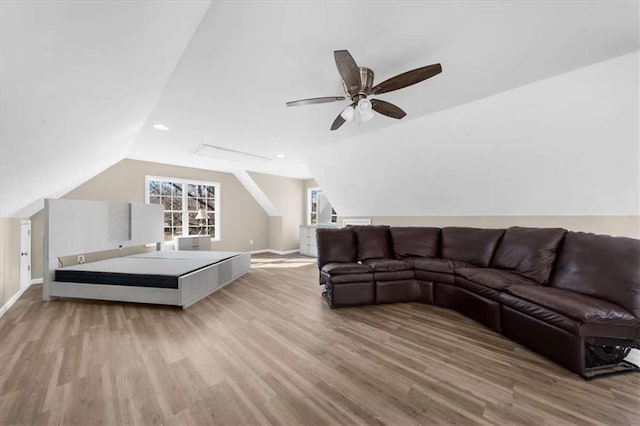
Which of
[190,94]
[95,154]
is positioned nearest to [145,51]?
[190,94]

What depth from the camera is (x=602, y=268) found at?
2096 mm

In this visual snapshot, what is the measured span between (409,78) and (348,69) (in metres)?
0.48

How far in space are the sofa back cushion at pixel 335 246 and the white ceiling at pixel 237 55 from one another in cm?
173

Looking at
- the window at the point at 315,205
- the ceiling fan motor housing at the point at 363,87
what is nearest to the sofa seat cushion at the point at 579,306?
the ceiling fan motor housing at the point at 363,87

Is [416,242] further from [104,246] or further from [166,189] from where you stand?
[166,189]

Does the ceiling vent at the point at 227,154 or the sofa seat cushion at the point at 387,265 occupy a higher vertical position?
the ceiling vent at the point at 227,154

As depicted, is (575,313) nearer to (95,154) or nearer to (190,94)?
(190,94)

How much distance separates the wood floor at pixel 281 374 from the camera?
1.39m

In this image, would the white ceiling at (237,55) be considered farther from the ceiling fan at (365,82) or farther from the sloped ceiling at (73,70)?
the ceiling fan at (365,82)

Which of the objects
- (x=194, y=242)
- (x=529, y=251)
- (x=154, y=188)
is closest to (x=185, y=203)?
(x=154, y=188)

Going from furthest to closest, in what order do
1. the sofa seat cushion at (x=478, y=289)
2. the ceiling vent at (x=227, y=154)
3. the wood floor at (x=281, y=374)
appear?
the ceiling vent at (x=227, y=154) → the sofa seat cushion at (x=478, y=289) → the wood floor at (x=281, y=374)

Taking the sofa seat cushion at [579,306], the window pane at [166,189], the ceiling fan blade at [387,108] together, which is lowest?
the sofa seat cushion at [579,306]

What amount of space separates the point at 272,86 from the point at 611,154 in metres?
3.37

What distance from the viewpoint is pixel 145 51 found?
5.17ft
